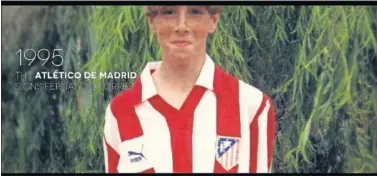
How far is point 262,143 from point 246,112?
0.27 m

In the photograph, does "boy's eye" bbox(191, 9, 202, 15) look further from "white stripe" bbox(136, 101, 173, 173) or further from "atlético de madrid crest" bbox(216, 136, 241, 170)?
"atlético de madrid crest" bbox(216, 136, 241, 170)

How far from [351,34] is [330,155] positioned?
92 cm

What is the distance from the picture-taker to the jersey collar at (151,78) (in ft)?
18.8

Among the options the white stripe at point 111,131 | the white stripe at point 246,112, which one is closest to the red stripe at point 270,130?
the white stripe at point 246,112

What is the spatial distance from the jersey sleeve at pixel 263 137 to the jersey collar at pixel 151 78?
42cm

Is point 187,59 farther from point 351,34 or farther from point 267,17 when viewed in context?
point 351,34

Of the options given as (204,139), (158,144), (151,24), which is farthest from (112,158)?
(151,24)

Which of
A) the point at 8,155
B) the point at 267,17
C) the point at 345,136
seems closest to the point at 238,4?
the point at 267,17

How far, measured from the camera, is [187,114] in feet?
18.7

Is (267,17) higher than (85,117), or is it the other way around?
(267,17)

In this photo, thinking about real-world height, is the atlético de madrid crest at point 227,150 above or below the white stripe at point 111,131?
below

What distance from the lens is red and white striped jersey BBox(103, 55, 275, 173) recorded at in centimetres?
566

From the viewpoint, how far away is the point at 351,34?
579 centimetres

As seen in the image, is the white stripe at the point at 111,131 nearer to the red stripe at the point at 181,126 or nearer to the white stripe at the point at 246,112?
the red stripe at the point at 181,126
